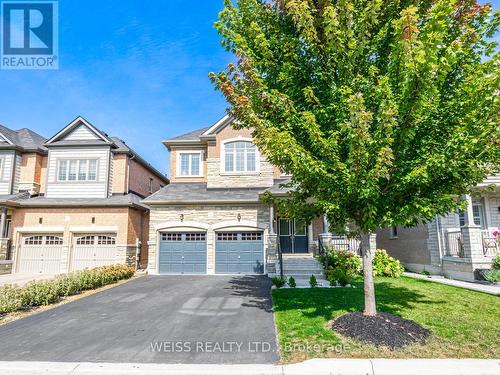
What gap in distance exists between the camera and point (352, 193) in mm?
5863

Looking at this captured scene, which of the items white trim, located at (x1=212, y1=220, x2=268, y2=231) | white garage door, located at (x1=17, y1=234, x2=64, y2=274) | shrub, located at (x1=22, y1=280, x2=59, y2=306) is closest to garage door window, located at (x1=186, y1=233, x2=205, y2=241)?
white trim, located at (x1=212, y1=220, x2=268, y2=231)

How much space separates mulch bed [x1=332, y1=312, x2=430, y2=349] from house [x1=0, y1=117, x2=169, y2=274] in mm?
14098

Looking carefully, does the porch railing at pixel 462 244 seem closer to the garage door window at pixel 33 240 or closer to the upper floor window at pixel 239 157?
the upper floor window at pixel 239 157

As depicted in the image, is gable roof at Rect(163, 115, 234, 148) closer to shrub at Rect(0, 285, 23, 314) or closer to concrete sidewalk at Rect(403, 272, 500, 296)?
shrub at Rect(0, 285, 23, 314)

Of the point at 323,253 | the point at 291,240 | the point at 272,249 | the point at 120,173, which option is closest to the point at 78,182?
the point at 120,173

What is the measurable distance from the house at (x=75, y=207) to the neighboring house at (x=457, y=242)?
15.4 metres

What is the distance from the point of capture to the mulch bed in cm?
561

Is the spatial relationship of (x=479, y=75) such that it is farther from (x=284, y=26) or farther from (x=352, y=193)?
(x=284, y=26)

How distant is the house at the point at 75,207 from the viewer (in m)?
17.4

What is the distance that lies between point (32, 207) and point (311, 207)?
17783mm

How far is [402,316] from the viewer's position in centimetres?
732

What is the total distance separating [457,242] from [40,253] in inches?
864

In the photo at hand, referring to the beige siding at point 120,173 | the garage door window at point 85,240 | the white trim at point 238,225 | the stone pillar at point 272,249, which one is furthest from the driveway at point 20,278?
the stone pillar at point 272,249

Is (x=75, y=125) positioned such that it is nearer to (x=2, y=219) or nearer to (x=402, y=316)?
(x=2, y=219)
